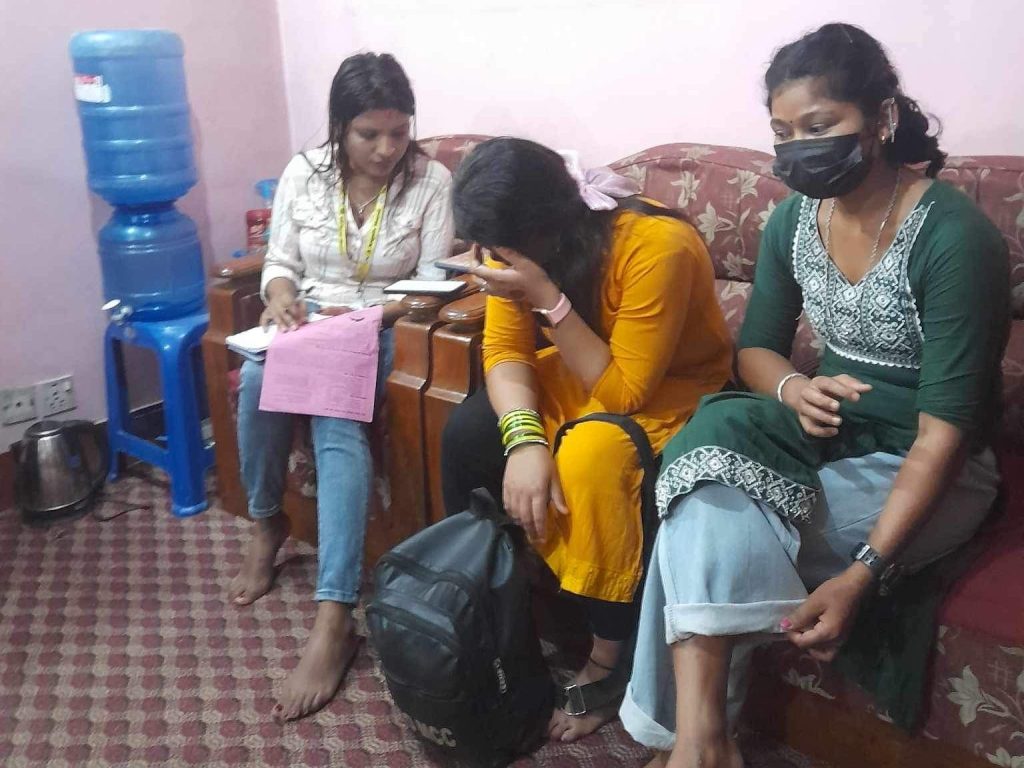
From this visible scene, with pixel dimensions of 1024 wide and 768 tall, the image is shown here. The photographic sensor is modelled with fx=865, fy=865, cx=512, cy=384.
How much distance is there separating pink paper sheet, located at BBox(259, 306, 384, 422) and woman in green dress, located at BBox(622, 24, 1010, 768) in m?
0.72

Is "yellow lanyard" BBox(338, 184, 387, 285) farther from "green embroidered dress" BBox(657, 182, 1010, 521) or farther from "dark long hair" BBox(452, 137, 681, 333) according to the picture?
"green embroidered dress" BBox(657, 182, 1010, 521)

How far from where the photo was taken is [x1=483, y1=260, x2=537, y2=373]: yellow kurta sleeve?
1464mm

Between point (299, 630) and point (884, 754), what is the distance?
108 centimetres

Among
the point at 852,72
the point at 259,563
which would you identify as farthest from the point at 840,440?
the point at 259,563

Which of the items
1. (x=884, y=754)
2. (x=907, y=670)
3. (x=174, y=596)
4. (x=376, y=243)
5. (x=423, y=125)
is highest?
(x=423, y=125)

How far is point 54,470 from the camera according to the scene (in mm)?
2115

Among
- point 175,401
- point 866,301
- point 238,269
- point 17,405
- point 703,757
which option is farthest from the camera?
point 17,405

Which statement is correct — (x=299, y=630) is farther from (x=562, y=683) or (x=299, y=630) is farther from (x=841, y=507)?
(x=841, y=507)

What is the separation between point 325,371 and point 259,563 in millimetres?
471

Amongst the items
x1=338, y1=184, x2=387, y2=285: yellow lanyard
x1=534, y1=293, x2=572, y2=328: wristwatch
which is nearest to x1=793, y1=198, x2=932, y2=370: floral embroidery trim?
x1=534, y1=293, x2=572, y2=328: wristwatch

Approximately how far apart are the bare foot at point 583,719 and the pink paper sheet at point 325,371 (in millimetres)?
617

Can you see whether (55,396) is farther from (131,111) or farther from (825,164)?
(825,164)

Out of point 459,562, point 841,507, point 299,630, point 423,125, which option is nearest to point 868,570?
point 841,507

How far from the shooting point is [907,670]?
3.72ft
